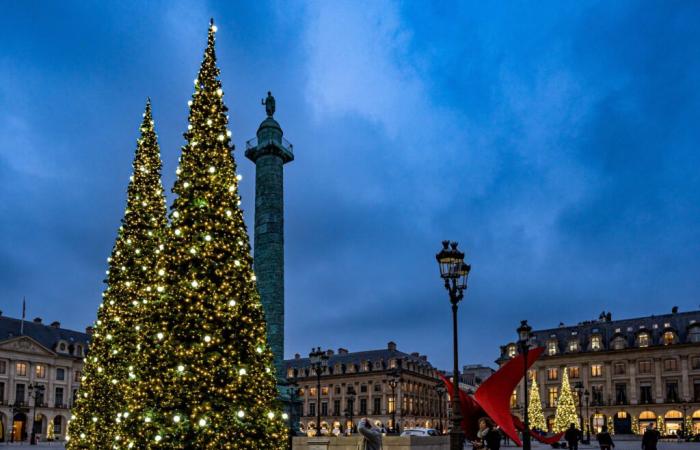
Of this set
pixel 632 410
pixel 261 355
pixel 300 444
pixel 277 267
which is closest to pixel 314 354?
pixel 277 267

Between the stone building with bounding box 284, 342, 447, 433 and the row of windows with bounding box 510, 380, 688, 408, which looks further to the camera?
the stone building with bounding box 284, 342, 447, 433

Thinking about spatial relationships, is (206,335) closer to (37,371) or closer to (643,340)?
(37,371)

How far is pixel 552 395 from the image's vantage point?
81000 millimetres

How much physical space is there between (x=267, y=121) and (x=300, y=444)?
72.2 feet

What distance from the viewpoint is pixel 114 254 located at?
2167 centimetres

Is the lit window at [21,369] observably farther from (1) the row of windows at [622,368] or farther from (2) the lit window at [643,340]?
(2) the lit window at [643,340]

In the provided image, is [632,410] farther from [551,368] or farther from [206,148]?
[206,148]

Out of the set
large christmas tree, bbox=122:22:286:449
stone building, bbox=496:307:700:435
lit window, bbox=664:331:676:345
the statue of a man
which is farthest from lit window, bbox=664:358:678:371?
large christmas tree, bbox=122:22:286:449

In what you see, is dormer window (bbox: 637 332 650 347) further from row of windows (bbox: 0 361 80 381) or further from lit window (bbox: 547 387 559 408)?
row of windows (bbox: 0 361 80 381)

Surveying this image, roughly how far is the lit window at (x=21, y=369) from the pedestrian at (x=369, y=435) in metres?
69.2

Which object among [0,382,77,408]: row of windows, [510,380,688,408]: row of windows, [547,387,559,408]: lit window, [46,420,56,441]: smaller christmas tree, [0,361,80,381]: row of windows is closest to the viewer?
[0,382,77,408]: row of windows

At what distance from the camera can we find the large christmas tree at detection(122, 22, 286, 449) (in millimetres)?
14469

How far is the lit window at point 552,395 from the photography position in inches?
3164

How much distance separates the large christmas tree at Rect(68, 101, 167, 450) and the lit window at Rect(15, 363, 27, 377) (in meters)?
56.7
